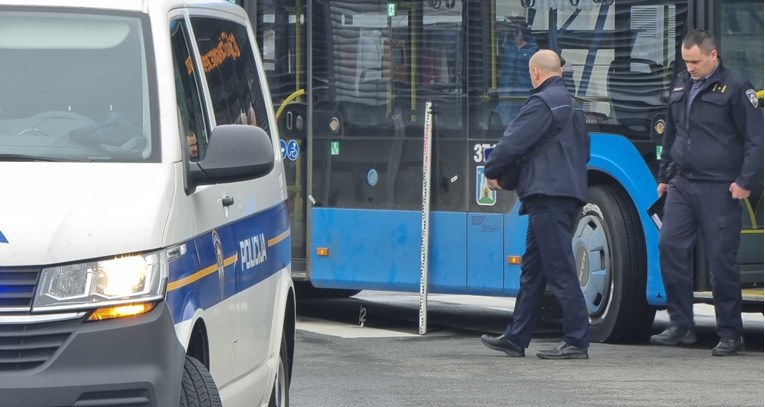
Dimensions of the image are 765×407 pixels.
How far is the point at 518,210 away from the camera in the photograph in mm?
11766

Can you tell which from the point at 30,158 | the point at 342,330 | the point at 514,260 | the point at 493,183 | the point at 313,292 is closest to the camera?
the point at 30,158

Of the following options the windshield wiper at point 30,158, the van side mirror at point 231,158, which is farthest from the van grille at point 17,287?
the van side mirror at point 231,158

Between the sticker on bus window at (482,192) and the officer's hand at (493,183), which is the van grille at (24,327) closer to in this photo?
the officer's hand at (493,183)

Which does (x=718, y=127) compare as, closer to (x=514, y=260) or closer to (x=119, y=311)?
(x=514, y=260)

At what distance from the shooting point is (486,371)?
9953 millimetres

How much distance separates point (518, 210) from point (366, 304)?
10.7 ft

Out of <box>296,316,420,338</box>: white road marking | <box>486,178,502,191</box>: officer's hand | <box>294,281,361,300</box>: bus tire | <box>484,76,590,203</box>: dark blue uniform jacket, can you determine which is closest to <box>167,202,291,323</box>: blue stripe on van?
<box>484,76,590,203</box>: dark blue uniform jacket

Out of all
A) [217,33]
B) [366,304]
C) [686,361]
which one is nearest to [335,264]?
[366,304]

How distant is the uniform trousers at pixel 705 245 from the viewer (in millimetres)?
10633

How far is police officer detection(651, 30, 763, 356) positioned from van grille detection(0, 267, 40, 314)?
6.05m

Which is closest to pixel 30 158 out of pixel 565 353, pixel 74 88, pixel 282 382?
pixel 74 88

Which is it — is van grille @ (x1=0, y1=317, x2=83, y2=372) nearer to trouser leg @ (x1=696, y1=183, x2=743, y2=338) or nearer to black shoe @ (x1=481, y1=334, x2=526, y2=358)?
black shoe @ (x1=481, y1=334, x2=526, y2=358)

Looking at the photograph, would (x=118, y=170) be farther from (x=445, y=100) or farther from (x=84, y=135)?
(x=445, y=100)

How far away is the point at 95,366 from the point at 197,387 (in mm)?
503
